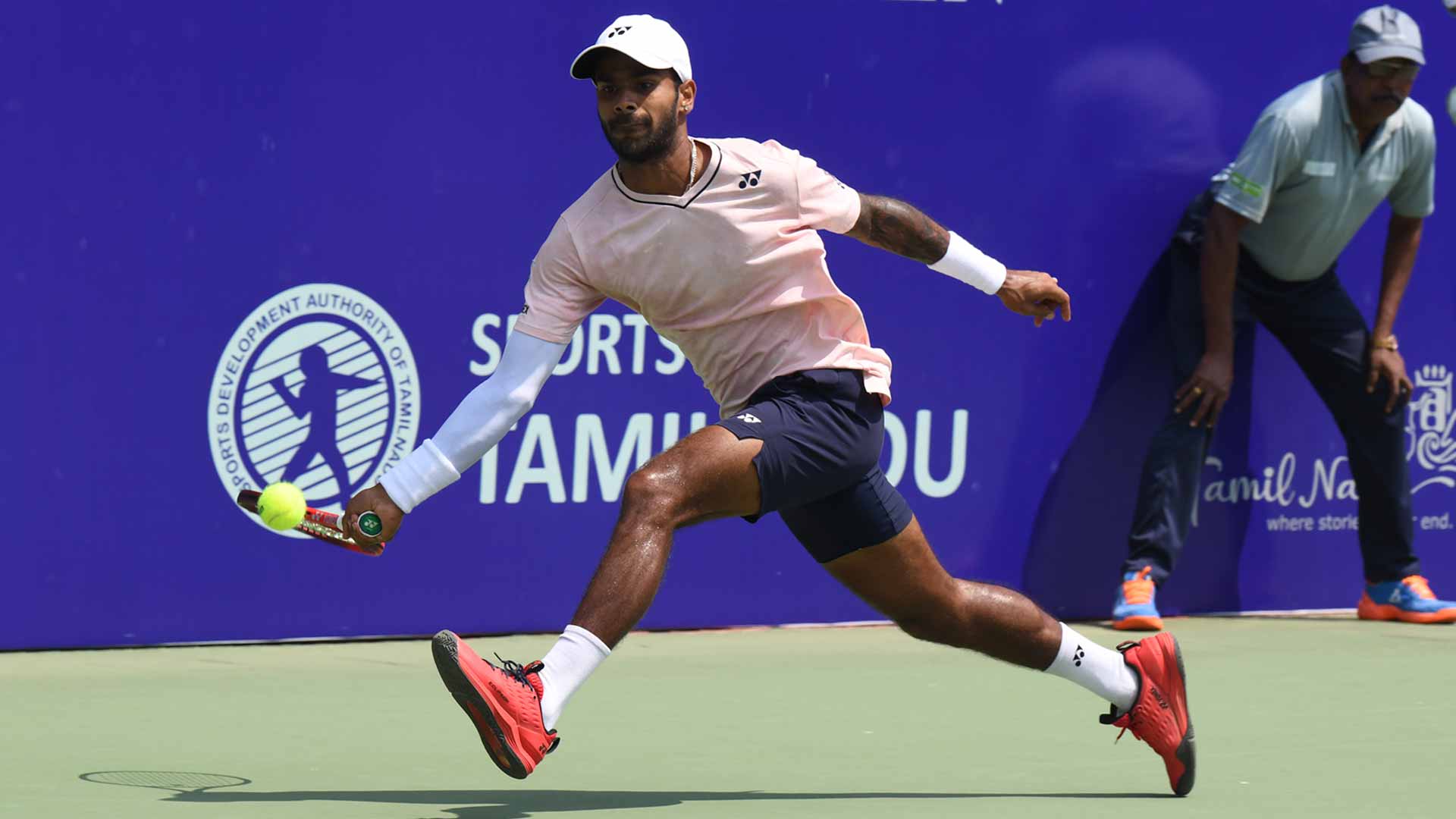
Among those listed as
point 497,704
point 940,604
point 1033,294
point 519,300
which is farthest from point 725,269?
point 519,300

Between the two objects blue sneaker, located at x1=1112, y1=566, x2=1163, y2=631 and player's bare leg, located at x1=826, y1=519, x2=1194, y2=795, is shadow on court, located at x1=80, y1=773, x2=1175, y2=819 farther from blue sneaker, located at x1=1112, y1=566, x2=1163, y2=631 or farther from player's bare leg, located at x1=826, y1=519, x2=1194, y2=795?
blue sneaker, located at x1=1112, y1=566, x2=1163, y2=631

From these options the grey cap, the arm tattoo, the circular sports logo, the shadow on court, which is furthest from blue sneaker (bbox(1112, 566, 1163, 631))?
the arm tattoo

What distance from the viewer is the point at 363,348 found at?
266 inches

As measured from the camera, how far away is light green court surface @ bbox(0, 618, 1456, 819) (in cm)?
475

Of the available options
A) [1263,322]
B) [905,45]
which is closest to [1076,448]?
[1263,322]

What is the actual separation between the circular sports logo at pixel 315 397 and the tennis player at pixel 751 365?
201 cm

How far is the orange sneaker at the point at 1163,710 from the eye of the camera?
4891 mm

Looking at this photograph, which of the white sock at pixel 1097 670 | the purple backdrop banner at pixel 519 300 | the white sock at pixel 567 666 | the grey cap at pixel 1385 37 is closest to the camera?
the white sock at pixel 567 666

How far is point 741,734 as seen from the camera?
18.5ft

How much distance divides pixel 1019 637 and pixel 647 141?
1.35 metres

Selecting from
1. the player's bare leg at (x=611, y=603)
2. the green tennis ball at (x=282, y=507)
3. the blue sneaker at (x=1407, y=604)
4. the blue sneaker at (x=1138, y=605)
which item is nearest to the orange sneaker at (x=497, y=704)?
the player's bare leg at (x=611, y=603)

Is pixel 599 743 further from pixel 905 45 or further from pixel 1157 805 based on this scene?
pixel 905 45

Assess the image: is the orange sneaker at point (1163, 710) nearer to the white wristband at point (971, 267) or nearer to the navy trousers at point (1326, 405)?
the white wristband at point (971, 267)

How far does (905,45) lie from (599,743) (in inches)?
113
